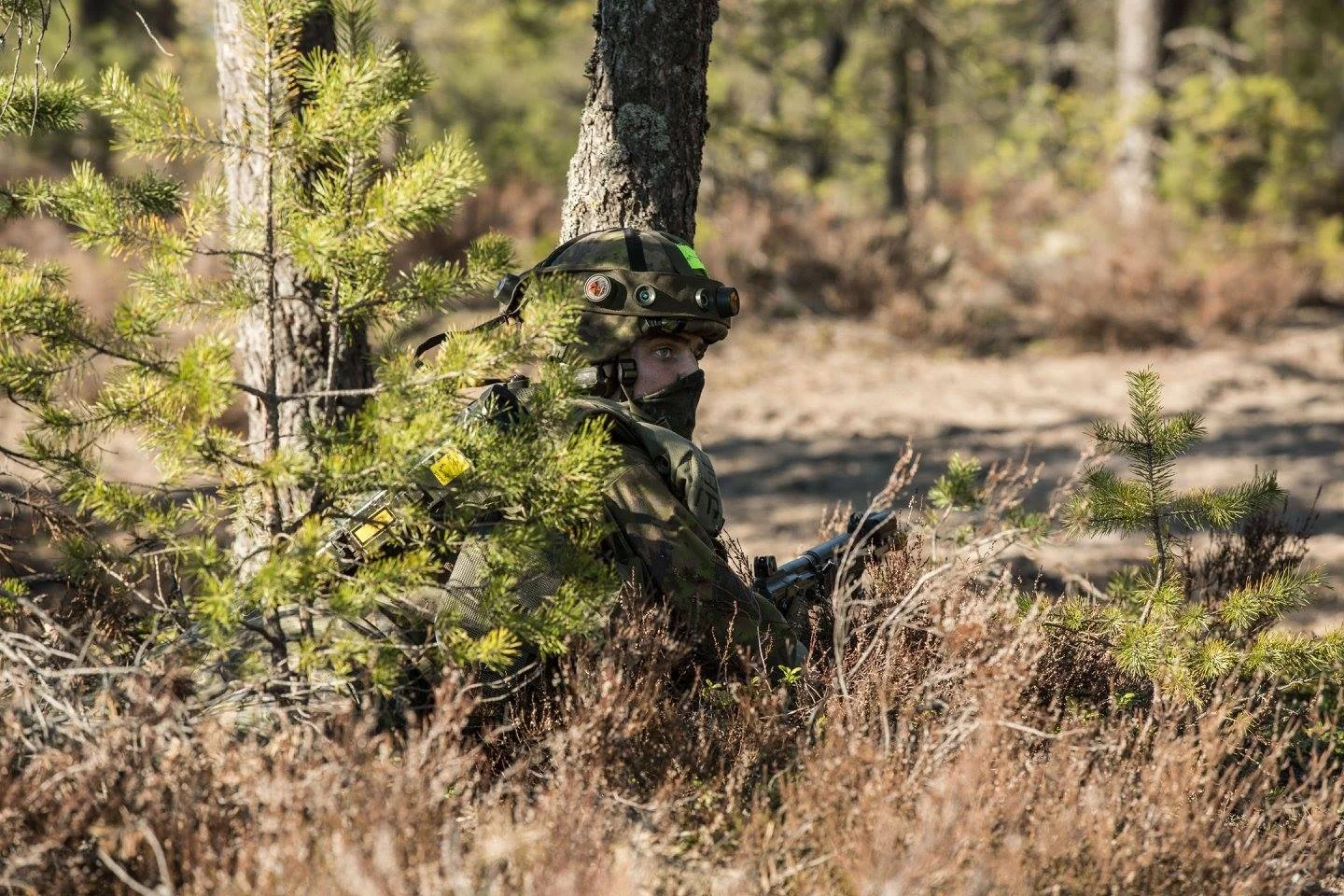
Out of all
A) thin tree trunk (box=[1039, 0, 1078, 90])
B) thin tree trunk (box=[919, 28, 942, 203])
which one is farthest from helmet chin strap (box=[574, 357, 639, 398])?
thin tree trunk (box=[1039, 0, 1078, 90])

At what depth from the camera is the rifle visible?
12.5ft

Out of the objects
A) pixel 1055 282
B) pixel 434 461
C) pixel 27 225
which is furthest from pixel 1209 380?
pixel 27 225

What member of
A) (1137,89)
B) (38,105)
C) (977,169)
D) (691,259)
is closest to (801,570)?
(691,259)

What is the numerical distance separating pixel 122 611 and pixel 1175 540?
305 centimetres

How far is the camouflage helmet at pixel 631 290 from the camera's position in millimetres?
3438

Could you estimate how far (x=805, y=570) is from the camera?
3914mm

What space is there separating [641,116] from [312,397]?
1808 millimetres

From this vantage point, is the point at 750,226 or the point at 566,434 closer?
the point at 566,434

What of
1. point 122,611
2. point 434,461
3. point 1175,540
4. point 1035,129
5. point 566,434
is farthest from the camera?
point 1035,129

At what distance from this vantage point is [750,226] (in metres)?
11.6

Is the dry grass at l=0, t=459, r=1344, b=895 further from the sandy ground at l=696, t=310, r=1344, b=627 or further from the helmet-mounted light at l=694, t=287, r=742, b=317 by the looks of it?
the sandy ground at l=696, t=310, r=1344, b=627

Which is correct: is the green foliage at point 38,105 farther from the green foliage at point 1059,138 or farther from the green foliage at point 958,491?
the green foliage at point 1059,138

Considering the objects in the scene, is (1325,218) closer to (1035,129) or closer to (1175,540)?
(1035,129)

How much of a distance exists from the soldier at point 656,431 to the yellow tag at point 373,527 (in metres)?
0.21
